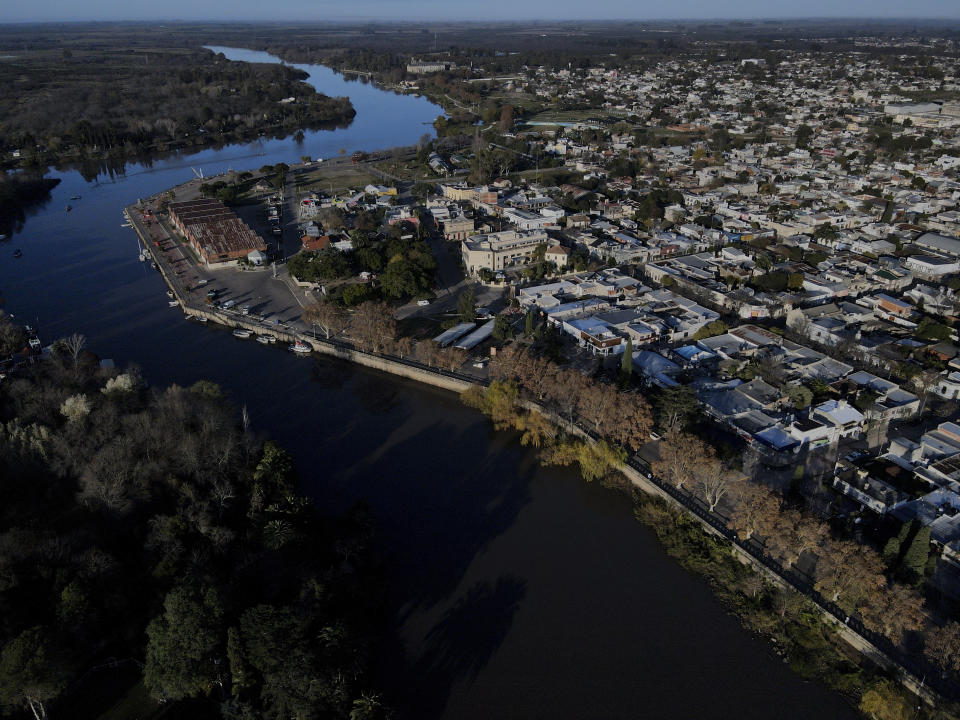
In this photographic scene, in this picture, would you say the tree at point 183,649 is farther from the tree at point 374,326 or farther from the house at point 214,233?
the house at point 214,233

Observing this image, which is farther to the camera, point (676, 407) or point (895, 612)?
point (676, 407)

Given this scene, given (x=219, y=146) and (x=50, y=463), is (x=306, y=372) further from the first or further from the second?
(x=219, y=146)

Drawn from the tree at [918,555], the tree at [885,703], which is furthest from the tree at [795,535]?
the tree at [885,703]

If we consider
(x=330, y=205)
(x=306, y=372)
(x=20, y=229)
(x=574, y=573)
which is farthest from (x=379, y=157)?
(x=574, y=573)

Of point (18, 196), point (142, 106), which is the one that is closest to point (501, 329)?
point (18, 196)

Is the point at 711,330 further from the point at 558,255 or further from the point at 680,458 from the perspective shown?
the point at 680,458

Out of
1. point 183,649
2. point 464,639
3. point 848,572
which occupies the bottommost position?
point 464,639


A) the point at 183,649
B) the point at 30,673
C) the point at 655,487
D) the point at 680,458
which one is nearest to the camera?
the point at 30,673

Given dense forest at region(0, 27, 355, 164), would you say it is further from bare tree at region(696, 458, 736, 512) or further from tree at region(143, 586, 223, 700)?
bare tree at region(696, 458, 736, 512)
